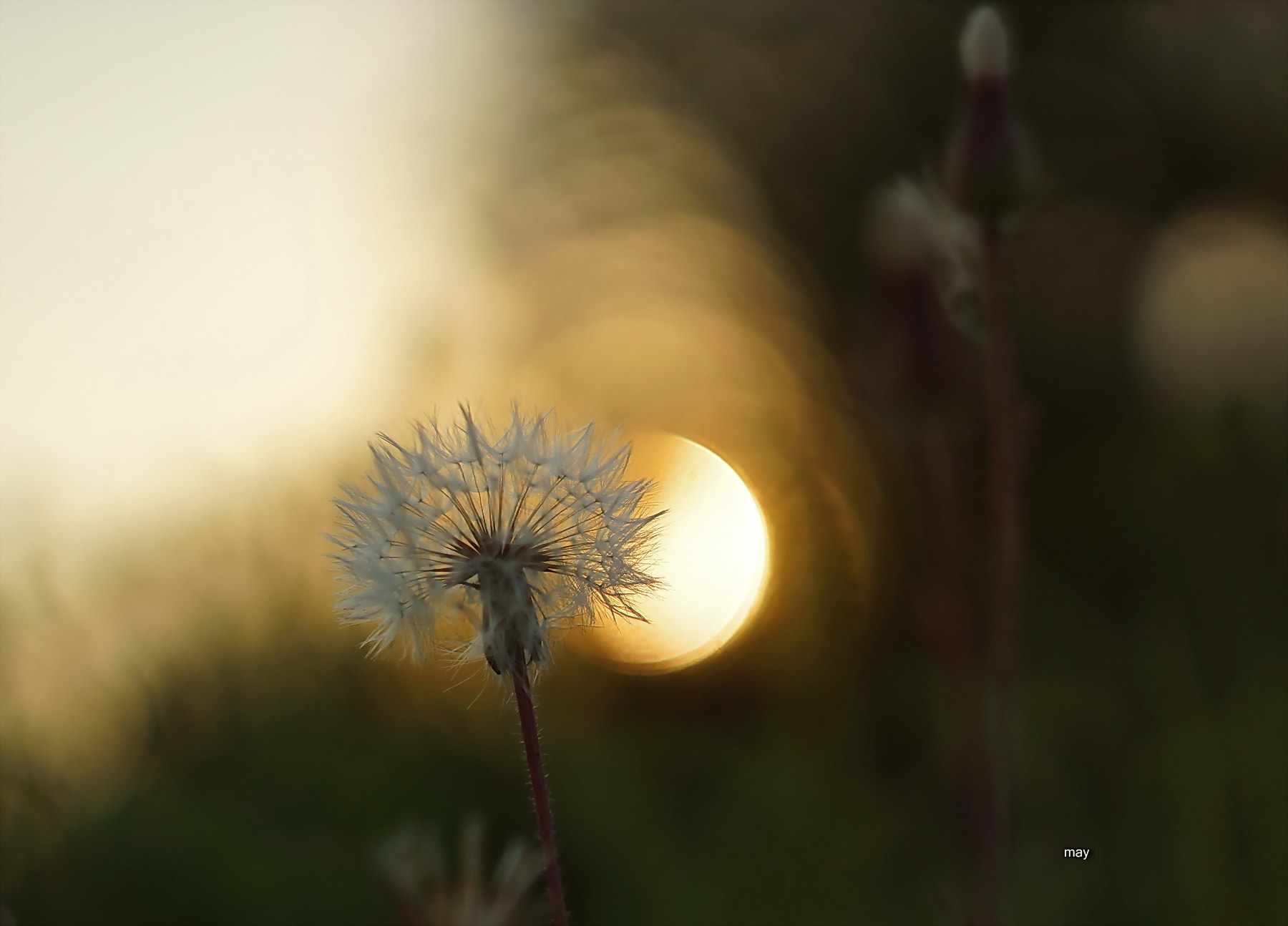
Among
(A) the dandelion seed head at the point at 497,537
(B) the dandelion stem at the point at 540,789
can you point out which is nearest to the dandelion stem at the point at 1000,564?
(A) the dandelion seed head at the point at 497,537

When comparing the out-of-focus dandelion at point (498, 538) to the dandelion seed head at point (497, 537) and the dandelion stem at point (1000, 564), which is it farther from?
the dandelion stem at point (1000, 564)

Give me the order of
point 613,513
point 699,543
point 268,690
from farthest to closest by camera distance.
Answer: point 268,690
point 699,543
point 613,513

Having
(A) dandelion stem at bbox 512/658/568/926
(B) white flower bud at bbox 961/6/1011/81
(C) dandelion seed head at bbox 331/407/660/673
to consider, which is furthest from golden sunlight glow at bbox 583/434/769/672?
(B) white flower bud at bbox 961/6/1011/81

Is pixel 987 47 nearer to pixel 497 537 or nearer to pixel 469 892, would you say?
pixel 497 537

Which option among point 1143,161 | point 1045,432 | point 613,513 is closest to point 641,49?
point 1143,161

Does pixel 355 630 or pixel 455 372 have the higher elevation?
pixel 455 372

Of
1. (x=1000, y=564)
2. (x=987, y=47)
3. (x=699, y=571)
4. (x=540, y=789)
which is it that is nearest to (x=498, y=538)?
(x=540, y=789)

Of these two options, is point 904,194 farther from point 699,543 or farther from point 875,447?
point 875,447

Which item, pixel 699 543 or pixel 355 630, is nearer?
pixel 699 543
